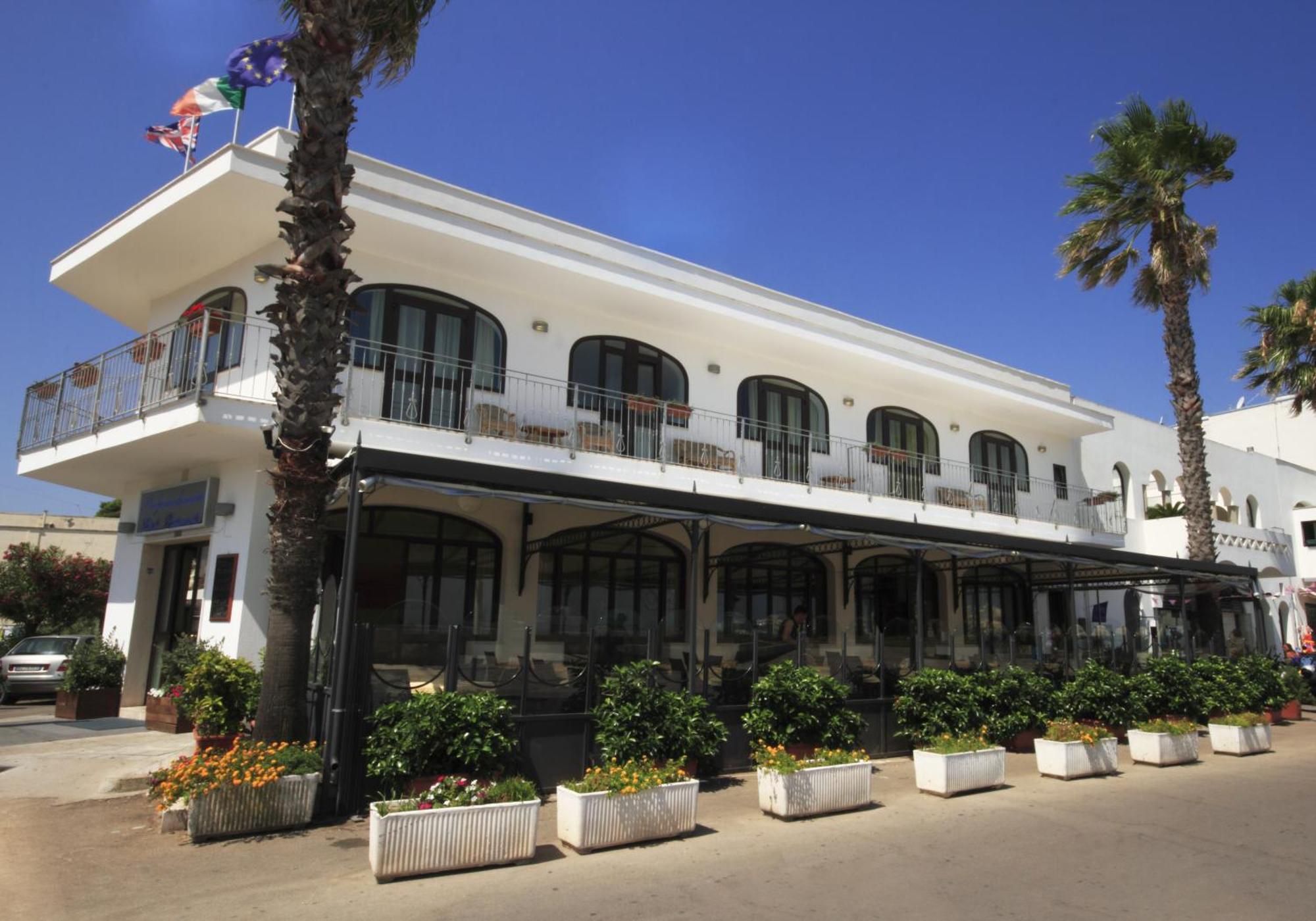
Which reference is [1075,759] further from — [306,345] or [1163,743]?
[306,345]

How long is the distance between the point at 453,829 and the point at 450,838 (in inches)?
2.6

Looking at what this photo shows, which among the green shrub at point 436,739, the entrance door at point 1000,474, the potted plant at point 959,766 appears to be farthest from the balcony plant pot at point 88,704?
the entrance door at point 1000,474

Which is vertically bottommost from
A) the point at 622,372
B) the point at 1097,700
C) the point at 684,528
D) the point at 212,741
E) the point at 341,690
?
the point at 212,741

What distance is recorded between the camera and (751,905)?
5891 millimetres

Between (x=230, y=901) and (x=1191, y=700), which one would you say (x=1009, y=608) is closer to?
(x=1191, y=700)

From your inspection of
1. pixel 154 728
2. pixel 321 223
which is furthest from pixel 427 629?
pixel 154 728

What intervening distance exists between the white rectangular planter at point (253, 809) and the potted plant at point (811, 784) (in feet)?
13.8

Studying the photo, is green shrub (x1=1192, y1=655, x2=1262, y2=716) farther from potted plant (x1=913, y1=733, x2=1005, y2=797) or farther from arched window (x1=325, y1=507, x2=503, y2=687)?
arched window (x1=325, y1=507, x2=503, y2=687)

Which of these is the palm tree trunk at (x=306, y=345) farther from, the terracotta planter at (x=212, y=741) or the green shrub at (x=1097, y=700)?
the green shrub at (x=1097, y=700)

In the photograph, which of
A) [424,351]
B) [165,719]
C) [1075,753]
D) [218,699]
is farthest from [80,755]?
[1075,753]

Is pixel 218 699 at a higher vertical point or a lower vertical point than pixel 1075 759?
higher

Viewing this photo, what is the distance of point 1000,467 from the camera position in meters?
23.2

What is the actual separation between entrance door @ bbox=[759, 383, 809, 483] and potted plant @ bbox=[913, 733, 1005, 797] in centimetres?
800

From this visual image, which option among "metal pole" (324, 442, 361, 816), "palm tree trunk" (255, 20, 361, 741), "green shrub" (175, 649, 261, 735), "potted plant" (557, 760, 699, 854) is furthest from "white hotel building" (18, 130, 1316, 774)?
"potted plant" (557, 760, 699, 854)
